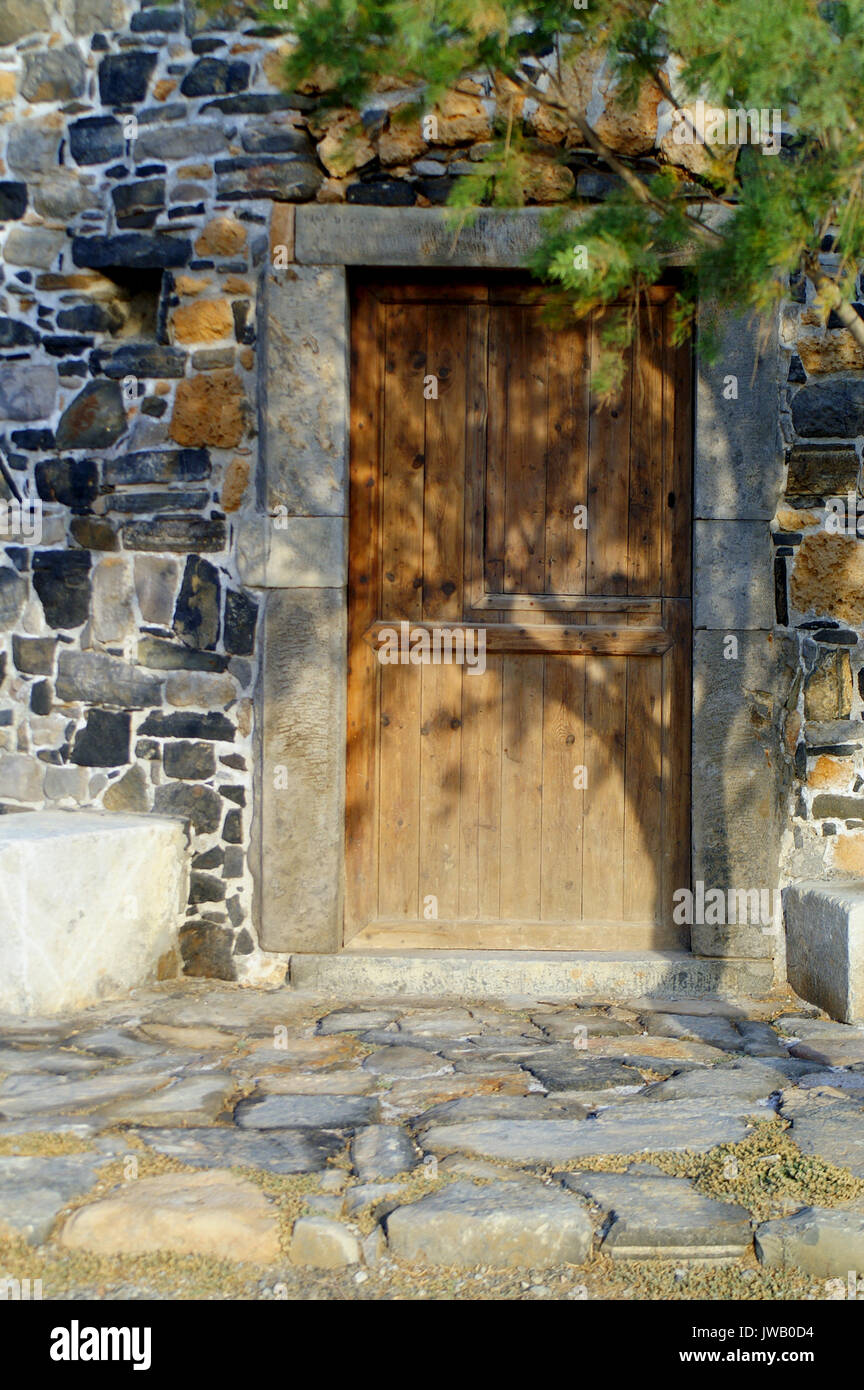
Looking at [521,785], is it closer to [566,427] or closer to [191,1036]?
[566,427]

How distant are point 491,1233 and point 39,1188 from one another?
34.7 inches

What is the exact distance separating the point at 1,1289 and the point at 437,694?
259cm

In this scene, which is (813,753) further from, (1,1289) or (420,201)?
(1,1289)

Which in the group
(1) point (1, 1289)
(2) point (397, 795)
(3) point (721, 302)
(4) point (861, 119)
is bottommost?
(1) point (1, 1289)

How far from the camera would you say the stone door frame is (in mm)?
4090

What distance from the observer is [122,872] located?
12.8 feet

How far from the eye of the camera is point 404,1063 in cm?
329

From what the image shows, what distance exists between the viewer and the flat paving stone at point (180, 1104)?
110 inches

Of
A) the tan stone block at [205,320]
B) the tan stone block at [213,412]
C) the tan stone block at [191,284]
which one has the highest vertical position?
the tan stone block at [191,284]

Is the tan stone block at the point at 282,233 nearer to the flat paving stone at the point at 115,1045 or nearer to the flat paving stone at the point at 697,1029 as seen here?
the flat paving stone at the point at 115,1045

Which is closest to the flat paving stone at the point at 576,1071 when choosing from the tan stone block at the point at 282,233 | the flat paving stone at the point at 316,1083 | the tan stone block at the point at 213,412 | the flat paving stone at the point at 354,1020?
the flat paving stone at the point at 316,1083

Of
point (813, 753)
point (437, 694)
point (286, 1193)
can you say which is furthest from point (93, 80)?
point (286, 1193)

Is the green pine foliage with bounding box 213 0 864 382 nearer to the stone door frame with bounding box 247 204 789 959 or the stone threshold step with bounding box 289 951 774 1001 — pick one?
the stone door frame with bounding box 247 204 789 959

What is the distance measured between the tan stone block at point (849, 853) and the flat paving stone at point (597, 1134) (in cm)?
150
